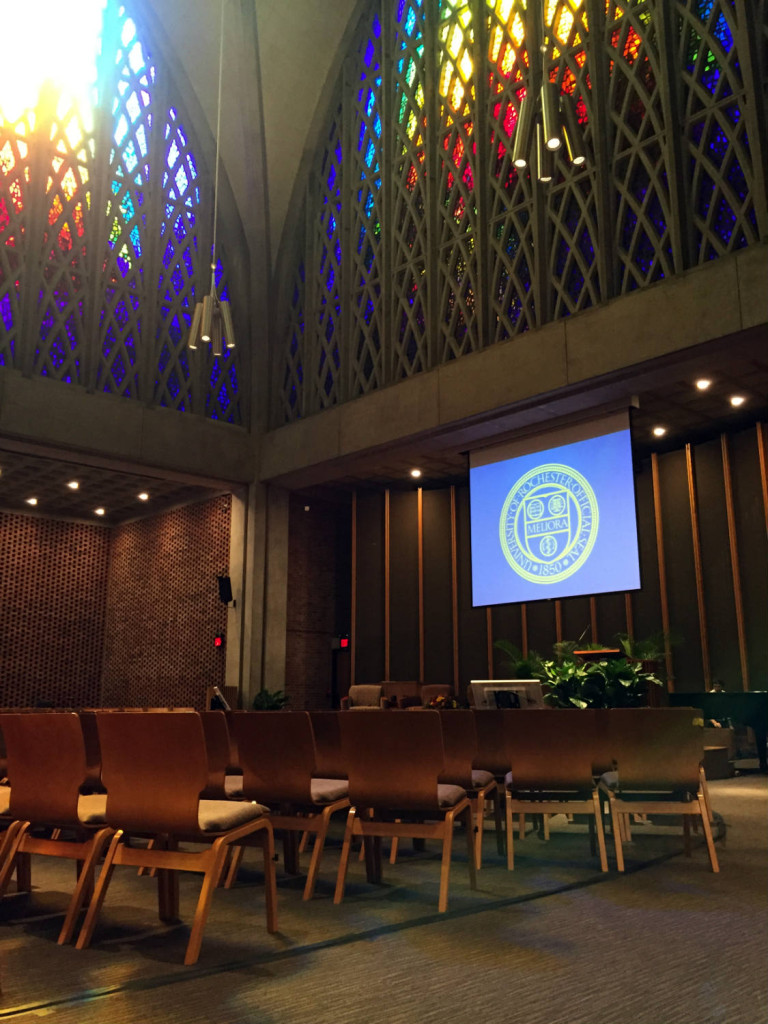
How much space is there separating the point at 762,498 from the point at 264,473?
7.63 meters

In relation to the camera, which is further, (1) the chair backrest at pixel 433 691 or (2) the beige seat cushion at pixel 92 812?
(1) the chair backrest at pixel 433 691

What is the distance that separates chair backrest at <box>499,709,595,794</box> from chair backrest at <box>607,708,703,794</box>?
20 cm

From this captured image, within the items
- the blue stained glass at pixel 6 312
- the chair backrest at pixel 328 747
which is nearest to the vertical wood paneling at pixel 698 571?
the chair backrest at pixel 328 747

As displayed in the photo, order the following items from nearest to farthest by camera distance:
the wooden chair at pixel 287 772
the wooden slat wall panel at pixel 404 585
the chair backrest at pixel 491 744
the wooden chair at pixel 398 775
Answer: the wooden chair at pixel 398 775 < the wooden chair at pixel 287 772 < the chair backrest at pixel 491 744 < the wooden slat wall panel at pixel 404 585

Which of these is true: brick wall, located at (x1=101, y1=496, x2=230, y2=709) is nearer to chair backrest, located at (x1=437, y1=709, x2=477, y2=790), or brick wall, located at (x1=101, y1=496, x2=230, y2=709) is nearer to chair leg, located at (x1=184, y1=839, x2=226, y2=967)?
chair backrest, located at (x1=437, y1=709, x2=477, y2=790)

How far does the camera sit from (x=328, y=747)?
4801 millimetres

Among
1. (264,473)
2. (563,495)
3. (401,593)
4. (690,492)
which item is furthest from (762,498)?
(264,473)

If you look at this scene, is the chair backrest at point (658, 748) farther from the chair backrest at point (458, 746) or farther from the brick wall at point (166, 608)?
the brick wall at point (166, 608)

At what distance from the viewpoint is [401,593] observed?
14.9 meters

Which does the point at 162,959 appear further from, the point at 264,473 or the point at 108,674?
the point at 108,674

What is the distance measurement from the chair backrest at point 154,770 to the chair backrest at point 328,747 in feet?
5.54

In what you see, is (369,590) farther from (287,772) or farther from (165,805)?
(165,805)

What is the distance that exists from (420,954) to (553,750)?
179 cm

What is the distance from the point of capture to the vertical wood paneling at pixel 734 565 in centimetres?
1118
